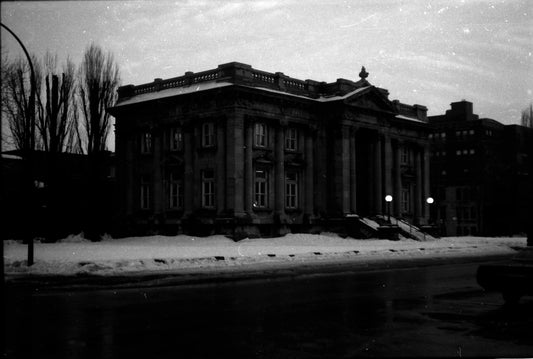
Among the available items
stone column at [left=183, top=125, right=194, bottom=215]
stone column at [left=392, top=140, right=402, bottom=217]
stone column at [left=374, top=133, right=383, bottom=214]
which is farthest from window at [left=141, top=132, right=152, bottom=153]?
stone column at [left=392, top=140, right=402, bottom=217]

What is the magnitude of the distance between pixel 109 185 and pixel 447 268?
34279 mm

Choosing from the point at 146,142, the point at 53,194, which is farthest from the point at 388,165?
the point at 53,194

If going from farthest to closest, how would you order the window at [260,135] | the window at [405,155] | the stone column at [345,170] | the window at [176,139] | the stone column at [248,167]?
the window at [405,155]
the stone column at [345,170]
the window at [176,139]
the window at [260,135]
the stone column at [248,167]

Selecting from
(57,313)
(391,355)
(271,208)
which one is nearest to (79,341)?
(57,313)

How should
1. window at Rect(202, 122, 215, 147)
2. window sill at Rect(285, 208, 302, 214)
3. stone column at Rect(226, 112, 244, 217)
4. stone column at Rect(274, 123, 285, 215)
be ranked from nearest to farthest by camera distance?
1. stone column at Rect(226, 112, 244, 217)
2. window at Rect(202, 122, 215, 147)
3. stone column at Rect(274, 123, 285, 215)
4. window sill at Rect(285, 208, 302, 214)

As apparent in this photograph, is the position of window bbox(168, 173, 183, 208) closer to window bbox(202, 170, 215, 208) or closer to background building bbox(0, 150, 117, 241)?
window bbox(202, 170, 215, 208)

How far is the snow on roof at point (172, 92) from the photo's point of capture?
137 ft

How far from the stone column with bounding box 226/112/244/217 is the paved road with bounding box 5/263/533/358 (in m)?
22.8

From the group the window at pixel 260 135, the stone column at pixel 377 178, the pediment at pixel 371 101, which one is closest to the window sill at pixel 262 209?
the window at pixel 260 135

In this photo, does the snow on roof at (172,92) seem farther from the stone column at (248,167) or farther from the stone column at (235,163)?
the stone column at (248,167)

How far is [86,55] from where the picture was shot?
42.9 metres

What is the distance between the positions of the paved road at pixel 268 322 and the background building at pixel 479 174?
7051cm

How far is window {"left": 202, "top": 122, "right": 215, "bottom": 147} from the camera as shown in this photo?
4312 cm

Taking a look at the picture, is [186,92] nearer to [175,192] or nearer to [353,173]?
[175,192]
